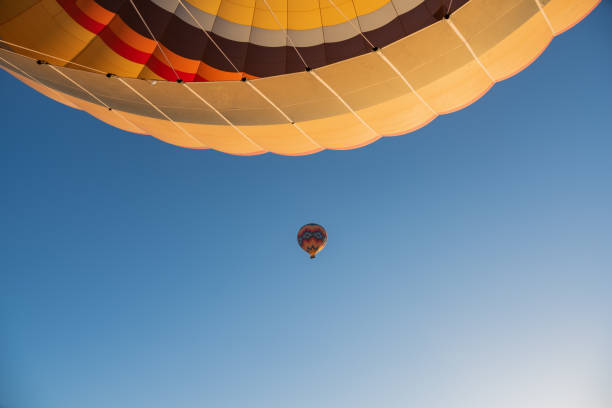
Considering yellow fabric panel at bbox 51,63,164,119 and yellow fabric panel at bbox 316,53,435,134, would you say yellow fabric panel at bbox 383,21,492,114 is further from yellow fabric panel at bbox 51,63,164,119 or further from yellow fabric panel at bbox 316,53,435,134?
yellow fabric panel at bbox 51,63,164,119

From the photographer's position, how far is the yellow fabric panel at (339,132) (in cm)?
453

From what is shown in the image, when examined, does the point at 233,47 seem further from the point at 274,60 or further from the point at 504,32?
the point at 504,32

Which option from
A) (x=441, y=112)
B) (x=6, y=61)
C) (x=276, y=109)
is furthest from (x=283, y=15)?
(x=6, y=61)

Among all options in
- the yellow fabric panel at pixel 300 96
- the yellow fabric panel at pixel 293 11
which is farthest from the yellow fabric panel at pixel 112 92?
the yellow fabric panel at pixel 293 11

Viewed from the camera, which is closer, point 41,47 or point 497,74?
point 497,74

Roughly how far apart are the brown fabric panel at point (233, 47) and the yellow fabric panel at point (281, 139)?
48.4 inches

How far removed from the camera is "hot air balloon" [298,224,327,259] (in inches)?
429

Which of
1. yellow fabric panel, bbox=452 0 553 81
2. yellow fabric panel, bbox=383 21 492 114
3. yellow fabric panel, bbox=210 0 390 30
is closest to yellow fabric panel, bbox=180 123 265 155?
yellow fabric panel, bbox=210 0 390 30

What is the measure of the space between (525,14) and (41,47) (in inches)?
217

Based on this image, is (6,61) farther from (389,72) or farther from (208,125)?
(389,72)

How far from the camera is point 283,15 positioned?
5582 mm

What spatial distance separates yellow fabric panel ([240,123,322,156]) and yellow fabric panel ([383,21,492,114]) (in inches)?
57.9

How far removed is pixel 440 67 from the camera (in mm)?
4035

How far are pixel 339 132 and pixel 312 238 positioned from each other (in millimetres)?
6531
